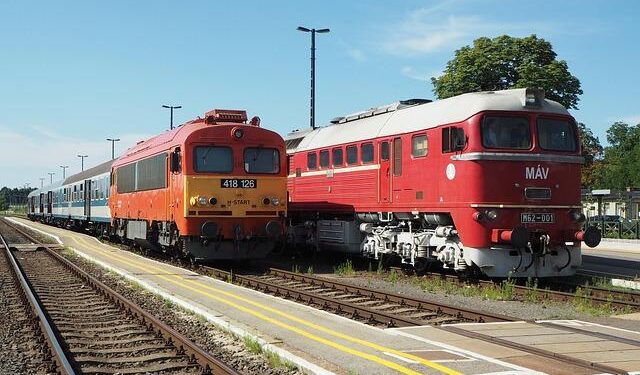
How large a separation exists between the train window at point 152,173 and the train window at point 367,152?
5.32 meters

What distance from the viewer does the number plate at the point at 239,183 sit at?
17141mm

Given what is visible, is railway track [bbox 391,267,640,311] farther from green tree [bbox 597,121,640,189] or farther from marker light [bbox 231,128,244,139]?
green tree [bbox 597,121,640,189]

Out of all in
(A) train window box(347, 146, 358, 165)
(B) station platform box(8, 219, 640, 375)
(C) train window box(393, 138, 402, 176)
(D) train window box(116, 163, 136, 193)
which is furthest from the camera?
(D) train window box(116, 163, 136, 193)

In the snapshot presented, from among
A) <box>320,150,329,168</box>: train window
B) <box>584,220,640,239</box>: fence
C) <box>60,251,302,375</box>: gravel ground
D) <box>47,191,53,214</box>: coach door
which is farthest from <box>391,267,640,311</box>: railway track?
<box>47,191,53,214</box>: coach door

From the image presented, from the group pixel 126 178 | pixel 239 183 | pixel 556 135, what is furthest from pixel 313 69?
pixel 556 135

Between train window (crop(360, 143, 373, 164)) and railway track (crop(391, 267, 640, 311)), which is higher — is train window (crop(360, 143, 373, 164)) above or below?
above

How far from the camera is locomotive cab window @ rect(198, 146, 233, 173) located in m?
17.0

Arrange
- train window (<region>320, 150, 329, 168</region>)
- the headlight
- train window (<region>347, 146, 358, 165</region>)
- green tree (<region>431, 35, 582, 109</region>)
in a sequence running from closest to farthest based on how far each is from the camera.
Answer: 1. the headlight
2. train window (<region>347, 146, 358, 165</region>)
3. train window (<region>320, 150, 329, 168</region>)
4. green tree (<region>431, 35, 582, 109</region>)

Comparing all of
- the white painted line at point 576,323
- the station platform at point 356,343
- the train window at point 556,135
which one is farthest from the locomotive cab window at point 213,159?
the white painted line at point 576,323

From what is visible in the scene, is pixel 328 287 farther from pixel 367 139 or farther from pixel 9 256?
pixel 9 256

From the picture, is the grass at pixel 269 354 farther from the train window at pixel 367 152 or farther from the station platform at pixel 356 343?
the train window at pixel 367 152

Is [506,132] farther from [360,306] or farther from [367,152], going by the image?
[360,306]

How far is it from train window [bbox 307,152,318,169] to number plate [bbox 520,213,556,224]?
317 inches

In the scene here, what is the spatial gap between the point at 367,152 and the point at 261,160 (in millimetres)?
2727
